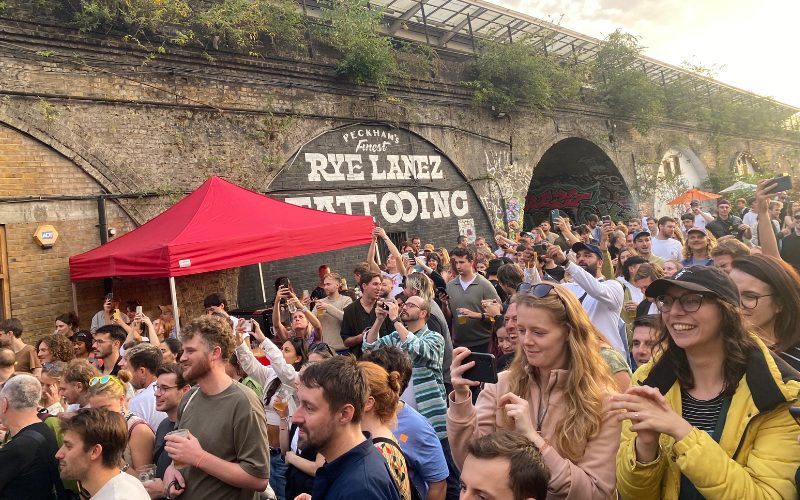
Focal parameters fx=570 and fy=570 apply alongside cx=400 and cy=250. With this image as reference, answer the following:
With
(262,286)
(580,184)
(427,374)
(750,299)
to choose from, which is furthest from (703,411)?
(580,184)

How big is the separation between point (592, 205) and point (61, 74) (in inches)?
700

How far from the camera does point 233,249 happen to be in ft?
25.3

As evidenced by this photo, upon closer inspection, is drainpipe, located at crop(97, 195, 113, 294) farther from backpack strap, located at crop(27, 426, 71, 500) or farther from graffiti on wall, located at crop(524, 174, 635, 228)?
graffiti on wall, located at crop(524, 174, 635, 228)

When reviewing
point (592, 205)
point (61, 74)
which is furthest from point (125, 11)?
point (592, 205)

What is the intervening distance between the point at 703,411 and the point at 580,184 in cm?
2059

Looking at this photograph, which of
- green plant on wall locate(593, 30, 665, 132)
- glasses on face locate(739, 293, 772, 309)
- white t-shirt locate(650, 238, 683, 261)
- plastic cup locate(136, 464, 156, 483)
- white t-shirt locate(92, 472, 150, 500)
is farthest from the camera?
green plant on wall locate(593, 30, 665, 132)

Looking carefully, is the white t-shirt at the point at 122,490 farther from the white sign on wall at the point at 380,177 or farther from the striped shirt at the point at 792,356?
the white sign on wall at the point at 380,177

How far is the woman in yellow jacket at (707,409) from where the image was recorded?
1.87 metres

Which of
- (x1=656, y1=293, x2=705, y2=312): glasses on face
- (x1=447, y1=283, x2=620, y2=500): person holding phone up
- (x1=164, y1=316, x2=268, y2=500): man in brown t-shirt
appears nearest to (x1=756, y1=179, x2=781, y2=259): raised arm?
(x1=447, y1=283, x2=620, y2=500): person holding phone up

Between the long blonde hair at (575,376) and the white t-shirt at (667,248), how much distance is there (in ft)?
20.0

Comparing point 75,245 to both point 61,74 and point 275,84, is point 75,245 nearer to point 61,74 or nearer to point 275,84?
point 61,74

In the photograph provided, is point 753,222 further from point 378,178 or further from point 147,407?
point 147,407

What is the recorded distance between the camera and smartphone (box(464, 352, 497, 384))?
258 centimetres

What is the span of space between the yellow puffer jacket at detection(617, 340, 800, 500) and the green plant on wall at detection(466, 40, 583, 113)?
1443 centimetres
